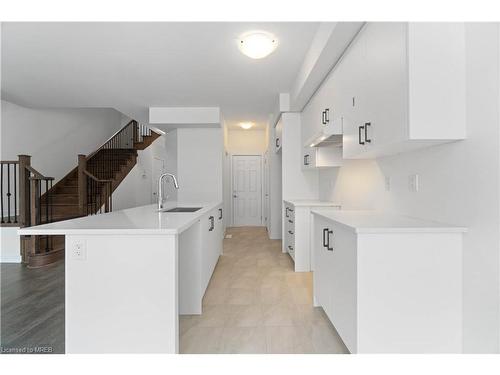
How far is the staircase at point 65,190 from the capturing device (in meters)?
4.22

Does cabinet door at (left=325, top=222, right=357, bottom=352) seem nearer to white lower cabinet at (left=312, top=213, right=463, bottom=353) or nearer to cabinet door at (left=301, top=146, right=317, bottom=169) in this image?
white lower cabinet at (left=312, top=213, right=463, bottom=353)

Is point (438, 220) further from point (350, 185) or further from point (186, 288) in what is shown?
point (186, 288)

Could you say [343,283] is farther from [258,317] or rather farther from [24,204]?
[24,204]

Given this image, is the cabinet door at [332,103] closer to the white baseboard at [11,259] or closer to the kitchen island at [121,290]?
the kitchen island at [121,290]

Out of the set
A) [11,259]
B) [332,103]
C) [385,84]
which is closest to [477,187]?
[385,84]

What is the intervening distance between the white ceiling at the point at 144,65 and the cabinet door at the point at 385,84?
0.90 metres

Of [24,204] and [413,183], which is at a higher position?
[413,183]

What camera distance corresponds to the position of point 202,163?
18.9ft

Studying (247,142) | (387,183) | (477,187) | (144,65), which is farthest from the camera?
(247,142)

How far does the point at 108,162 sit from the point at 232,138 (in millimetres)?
3377

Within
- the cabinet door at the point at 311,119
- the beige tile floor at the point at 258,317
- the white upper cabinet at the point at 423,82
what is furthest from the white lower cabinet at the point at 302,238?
the white upper cabinet at the point at 423,82

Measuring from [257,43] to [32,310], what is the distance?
3127 mm

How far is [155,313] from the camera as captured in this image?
1.66 meters

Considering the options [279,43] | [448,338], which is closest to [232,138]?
[279,43]
